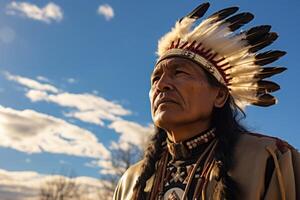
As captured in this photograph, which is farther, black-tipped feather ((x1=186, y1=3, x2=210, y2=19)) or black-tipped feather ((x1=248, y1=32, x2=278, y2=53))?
black-tipped feather ((x1=186, y1=3, x2=210, y2=19))

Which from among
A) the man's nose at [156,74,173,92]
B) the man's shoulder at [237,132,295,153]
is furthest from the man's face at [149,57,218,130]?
the man's shoulder at [237,132,295,153]

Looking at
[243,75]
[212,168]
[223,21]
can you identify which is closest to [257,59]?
[243,75]

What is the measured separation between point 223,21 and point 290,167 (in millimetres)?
886

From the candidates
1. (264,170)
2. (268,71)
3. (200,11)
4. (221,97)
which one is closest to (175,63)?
(221,97)

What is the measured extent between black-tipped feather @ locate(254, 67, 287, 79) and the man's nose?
0.49 meters

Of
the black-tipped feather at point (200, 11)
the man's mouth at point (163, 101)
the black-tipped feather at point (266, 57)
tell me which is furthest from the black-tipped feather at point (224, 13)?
the man's mouth at point (163, 101)

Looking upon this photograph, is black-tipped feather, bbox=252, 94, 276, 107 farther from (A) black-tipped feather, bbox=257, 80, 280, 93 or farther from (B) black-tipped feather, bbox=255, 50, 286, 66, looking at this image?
(B) black-tipped feather, bbox=255, 50, 286, 66

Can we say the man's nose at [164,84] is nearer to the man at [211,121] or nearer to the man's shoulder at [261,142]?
the man at [211,121]

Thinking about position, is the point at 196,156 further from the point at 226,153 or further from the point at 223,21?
the point at 223,21

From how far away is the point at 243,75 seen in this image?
102 inches

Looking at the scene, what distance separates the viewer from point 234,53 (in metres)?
2.54

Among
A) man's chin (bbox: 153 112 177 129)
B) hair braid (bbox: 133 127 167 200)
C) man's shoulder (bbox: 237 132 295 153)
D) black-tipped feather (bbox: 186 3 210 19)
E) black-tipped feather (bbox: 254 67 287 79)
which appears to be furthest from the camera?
black-tipped feather (bbox: 186 3 210 19)

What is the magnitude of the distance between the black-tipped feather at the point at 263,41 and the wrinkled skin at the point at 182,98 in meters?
0.28

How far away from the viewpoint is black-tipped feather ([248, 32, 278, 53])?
2.52 m
